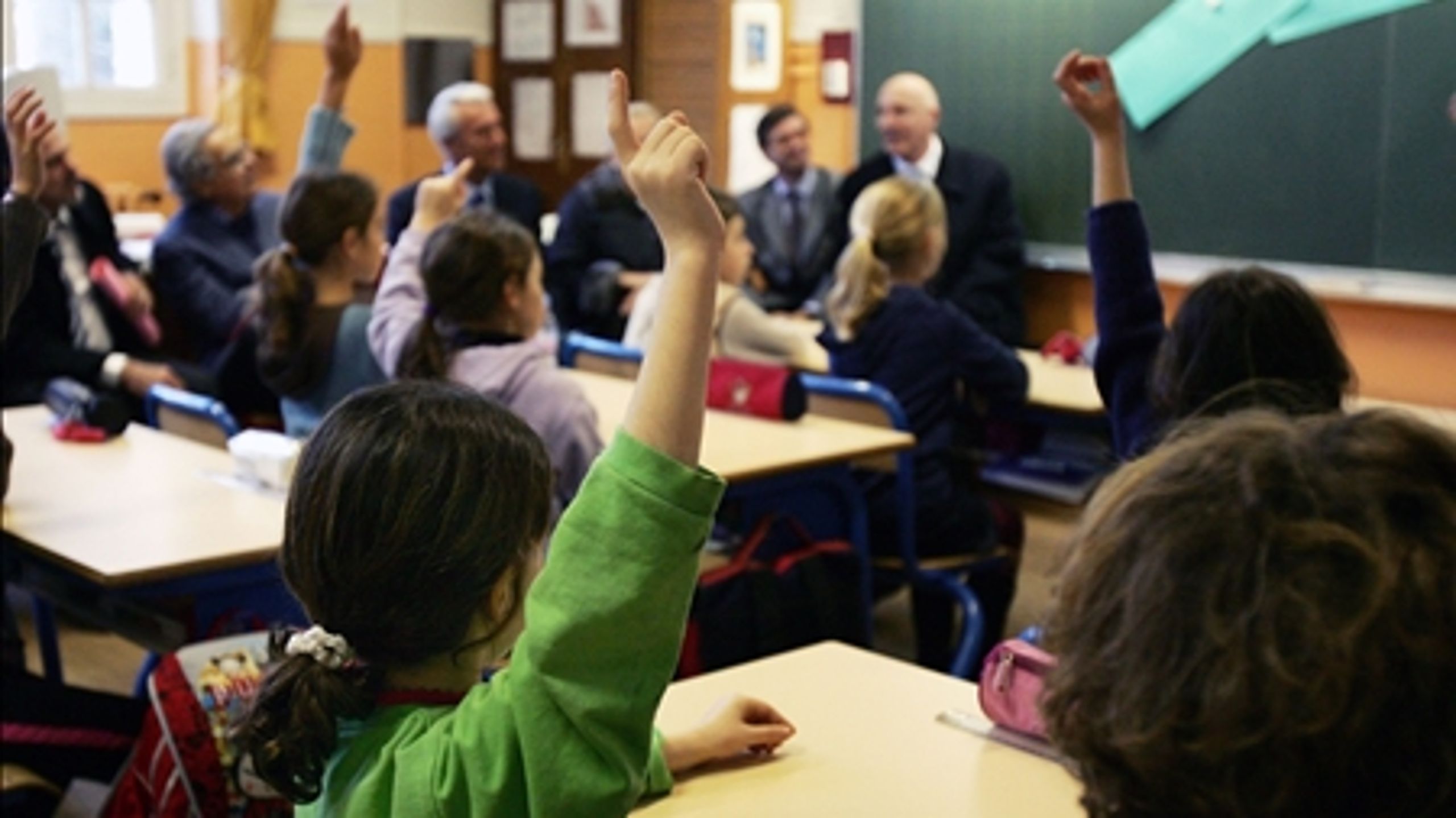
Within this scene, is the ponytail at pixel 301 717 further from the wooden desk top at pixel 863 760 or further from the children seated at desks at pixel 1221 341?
the children seated at desks at pixel 1221 341

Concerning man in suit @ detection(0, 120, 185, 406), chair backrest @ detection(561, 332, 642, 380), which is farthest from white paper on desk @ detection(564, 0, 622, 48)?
chair backrest @ detection(561, 332, 642, 380)

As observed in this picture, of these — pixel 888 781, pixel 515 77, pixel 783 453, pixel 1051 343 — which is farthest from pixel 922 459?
pixel 515 77

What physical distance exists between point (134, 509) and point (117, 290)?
223 cm

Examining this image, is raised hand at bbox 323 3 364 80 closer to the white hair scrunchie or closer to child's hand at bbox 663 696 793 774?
child's hand at bbox 663 696 793 774

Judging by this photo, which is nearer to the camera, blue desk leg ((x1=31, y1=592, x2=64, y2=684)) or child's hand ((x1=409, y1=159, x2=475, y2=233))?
child's hand ((x1=409, y1=159, x2=475, y2=233))

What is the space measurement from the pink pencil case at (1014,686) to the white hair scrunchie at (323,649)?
0.78 meters

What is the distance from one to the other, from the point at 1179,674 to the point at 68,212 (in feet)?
16.3

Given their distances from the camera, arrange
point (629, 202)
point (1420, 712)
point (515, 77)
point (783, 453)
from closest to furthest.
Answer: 1. point (1420, 712)
2. point (783, 453)
3. point (629, 202)
4. point (515, 77)

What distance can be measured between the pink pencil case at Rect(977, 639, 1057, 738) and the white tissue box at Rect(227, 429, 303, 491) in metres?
1.77

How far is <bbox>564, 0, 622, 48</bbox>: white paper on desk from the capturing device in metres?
8.85

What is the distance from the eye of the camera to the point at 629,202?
6371mm

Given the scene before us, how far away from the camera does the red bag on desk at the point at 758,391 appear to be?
13.5ft

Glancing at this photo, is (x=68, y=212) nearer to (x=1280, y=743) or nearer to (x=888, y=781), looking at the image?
(x=888, y=781)

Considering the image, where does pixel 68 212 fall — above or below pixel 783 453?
above
